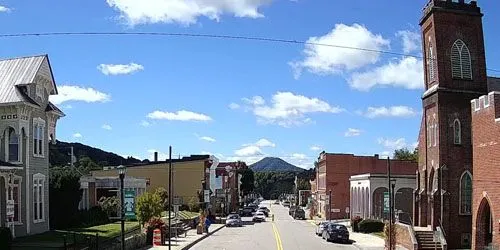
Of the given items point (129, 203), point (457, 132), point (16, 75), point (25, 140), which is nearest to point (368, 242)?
point (457, 132)

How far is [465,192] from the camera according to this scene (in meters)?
41.4

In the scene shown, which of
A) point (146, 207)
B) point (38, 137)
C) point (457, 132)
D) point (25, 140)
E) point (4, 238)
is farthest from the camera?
point (146, 207)

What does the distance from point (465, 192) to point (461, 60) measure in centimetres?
870

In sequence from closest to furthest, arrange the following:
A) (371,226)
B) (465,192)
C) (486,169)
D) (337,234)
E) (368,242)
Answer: (486,169), (465,192), (368,242), (337,234), (371,226)

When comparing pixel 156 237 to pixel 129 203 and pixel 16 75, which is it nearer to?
pixel 16 75

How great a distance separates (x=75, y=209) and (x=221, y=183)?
8032cm

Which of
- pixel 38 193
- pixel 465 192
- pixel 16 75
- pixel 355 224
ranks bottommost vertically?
pixel 355 224

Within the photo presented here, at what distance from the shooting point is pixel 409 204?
230ft

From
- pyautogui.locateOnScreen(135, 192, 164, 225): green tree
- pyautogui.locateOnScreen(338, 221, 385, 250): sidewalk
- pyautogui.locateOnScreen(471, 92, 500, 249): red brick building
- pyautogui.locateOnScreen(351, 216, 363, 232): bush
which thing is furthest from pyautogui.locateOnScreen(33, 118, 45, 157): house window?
pyautogui.locateOnScreen(351, 216, 363, 232): bush

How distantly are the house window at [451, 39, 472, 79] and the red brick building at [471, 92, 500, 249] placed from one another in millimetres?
9307

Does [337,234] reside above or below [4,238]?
below

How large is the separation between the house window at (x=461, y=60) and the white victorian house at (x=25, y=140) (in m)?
25.6

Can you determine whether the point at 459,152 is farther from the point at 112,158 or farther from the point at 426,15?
the point at 112,158

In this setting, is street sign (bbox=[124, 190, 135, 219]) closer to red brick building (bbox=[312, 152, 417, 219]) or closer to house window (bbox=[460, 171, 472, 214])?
house window (bbox=[460, 171, 472, 214])
